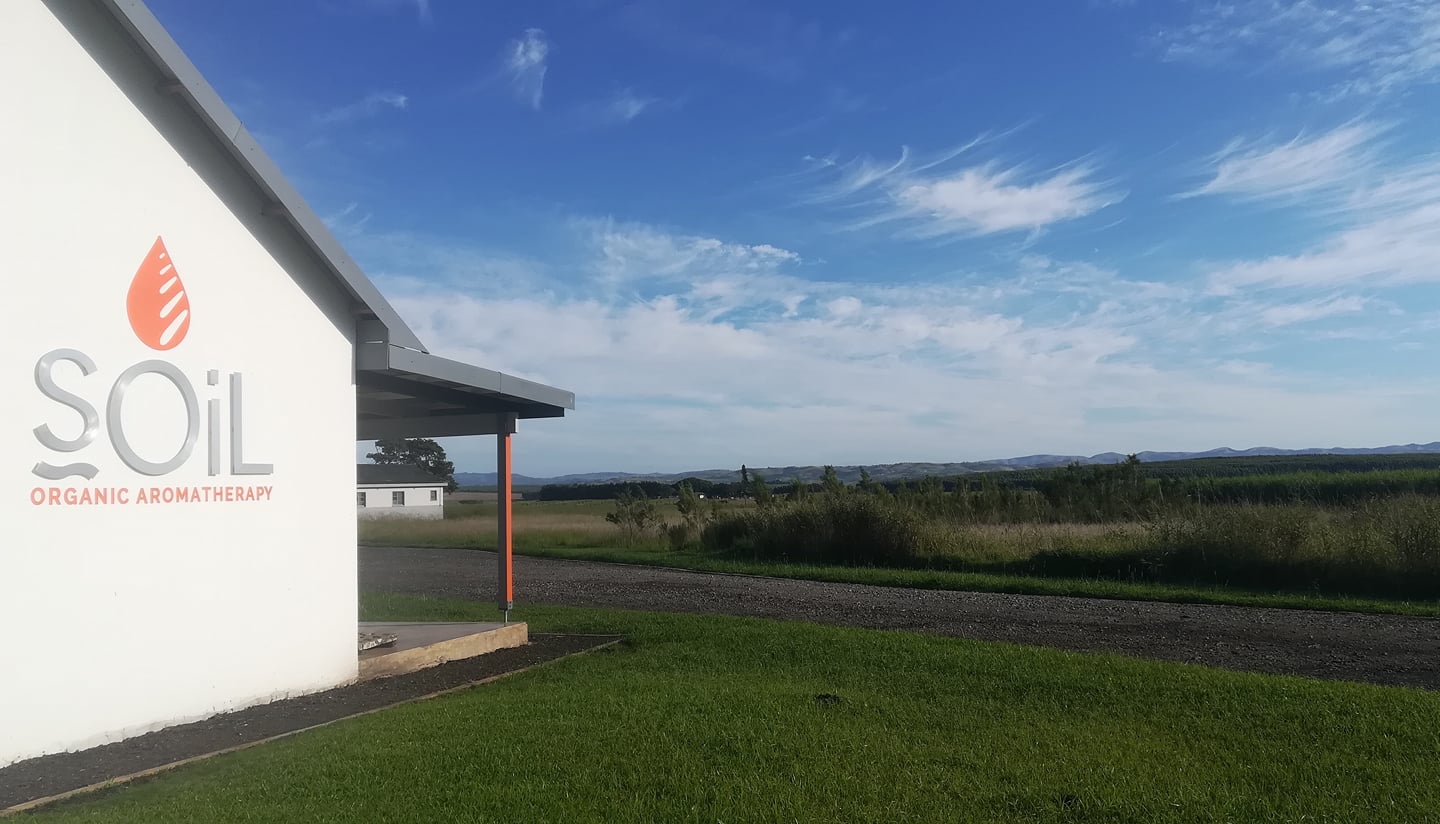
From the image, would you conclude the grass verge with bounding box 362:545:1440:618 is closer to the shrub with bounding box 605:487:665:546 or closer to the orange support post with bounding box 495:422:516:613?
the shrub with bounding box 605:487:665:546

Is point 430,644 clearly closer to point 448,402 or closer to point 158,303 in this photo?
point 448,402

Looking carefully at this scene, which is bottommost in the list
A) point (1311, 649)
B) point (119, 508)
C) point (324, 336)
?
point (1311, 649)

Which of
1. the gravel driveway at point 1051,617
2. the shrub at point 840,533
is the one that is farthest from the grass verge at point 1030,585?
the shrub at point 840,533

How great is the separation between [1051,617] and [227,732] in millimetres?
10270

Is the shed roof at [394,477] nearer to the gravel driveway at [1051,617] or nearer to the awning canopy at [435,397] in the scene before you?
the gravel driveway at [1051,617]

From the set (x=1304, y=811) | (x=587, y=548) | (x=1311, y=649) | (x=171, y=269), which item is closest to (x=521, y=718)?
(x=171, y=269)

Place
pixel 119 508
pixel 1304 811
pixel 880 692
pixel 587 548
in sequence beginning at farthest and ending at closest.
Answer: pixel 587 548
pixel 880 692
pixel 119 508
pixel 1304 811

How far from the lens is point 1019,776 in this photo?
552 centimetres

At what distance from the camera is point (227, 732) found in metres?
6.63

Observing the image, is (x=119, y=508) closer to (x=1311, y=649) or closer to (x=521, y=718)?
(x=521, y=718)

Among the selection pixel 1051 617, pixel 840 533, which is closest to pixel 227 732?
pixel 1051 617

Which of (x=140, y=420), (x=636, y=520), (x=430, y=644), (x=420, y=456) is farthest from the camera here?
(x=420, y=456)

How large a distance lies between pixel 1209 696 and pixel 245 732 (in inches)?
290

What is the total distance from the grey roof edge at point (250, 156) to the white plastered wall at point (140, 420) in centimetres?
22
